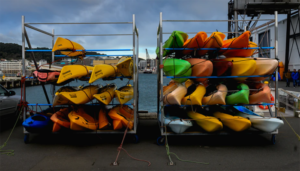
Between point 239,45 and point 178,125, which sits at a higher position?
point 239,45

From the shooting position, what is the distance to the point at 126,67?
586 centimetres

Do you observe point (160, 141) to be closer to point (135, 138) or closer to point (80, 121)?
point (135, 138)

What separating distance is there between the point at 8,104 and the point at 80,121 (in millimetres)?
3644

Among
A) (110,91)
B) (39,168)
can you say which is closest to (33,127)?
(39,168)

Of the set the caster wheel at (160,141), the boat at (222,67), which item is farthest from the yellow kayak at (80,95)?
the boat at (222,67)

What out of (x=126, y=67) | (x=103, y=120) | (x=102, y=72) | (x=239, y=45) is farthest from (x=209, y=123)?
(x=102, y=72)

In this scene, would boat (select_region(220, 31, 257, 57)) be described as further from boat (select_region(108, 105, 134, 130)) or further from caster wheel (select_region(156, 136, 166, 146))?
boat (select_region(108, 105, 134, 130))

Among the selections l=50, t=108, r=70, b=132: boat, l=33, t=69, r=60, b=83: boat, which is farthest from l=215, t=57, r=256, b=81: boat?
l=33, t=69, r=60, b=83: boat

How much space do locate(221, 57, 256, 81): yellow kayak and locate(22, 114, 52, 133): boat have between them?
206 inches

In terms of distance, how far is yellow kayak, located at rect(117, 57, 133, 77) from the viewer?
572cm

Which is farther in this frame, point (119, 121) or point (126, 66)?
point (126, 66)

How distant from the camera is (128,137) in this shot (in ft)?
20.4

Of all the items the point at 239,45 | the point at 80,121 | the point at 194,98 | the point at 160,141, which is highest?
the point at 239,45

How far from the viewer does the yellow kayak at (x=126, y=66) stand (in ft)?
18.8
